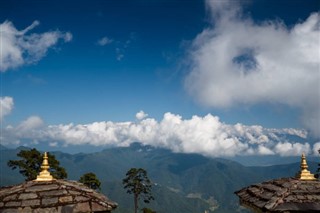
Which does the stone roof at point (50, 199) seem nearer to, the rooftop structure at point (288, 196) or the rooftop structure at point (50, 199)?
the rooftop structure at point (50, 199)

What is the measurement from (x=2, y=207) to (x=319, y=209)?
7915mm

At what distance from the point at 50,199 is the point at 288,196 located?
620 centimetres

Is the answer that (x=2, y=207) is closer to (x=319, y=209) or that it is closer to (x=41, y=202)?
(x=41, y=202)

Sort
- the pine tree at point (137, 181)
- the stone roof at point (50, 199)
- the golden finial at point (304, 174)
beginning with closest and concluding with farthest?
the stone roof at point (50, 199) < the golden finial at point (304, 174) < the pine tree at point (137, 181)

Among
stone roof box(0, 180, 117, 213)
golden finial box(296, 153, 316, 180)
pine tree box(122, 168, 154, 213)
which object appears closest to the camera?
stone roof box(0, 180, 117, 213)

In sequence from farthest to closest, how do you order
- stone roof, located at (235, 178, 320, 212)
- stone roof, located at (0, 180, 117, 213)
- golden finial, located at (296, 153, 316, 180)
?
golden finial, located at (296, 153, 316, 180) → stone roof, located at (235, 178, 320, 212) → stone roof, located at (0, 180, 117, 213)

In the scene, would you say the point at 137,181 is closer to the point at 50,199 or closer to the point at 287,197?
the point at 287,197

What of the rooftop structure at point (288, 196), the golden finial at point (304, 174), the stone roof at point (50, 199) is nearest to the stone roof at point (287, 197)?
the rooftop structure at point (288, 196)

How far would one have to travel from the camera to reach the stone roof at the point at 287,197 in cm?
930

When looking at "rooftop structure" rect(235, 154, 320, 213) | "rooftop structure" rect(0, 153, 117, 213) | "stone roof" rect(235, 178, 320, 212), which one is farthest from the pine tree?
"rooftop structure" rect(0, 153, 117, 213)

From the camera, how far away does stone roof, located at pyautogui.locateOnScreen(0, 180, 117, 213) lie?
27.3 ft

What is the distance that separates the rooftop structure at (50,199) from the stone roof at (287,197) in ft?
13.7

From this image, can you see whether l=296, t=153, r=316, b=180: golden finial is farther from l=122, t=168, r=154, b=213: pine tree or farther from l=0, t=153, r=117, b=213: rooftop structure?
l=122, t=168, r=154, b=213: pine tree

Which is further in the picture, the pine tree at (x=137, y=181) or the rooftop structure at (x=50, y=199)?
the pine tree at (x=137, y=181)
